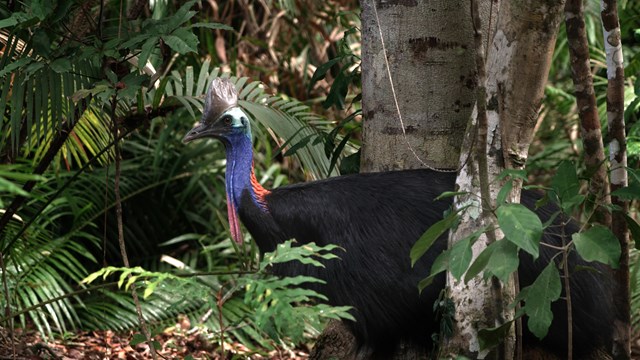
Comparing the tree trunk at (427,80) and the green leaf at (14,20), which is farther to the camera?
the tree trunk at (427,80)

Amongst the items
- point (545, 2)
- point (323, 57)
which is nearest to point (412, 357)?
point (545, 2)

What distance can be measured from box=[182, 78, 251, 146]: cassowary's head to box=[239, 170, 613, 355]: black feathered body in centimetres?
31

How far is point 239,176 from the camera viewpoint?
3.27 meters

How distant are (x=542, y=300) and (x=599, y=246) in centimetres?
20

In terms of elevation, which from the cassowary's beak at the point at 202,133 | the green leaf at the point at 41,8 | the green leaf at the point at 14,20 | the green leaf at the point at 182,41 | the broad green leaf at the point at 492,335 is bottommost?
the broad green leaf at the point at 492,335

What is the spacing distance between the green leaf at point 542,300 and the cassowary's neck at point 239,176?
1169 millimetres

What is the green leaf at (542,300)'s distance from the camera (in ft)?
7.48

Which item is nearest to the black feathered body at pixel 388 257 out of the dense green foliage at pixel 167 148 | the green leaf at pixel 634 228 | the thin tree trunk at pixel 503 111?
the dense green foliage at pixel 167 148

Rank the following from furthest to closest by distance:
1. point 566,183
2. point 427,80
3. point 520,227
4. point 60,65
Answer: point 427,80 → point 60,65 → point 566,183 → point 520,227

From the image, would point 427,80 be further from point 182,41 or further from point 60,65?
point 60,65

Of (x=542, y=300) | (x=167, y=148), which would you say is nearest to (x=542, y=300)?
(x=542, y=300)

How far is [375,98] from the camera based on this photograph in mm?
3340

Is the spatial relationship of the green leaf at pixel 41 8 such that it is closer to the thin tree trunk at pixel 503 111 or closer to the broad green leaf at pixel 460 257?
the thin tree trunk at pixel 503 111

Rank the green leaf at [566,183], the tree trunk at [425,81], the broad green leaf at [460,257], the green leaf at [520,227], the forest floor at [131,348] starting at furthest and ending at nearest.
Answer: the forest floor at [131,348] < the tree trunk at [425,81] < the green leaf at [566,183] < the broad green leaf at [460,257] < the green leaf at [520,227]
